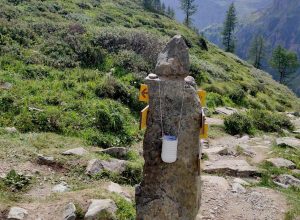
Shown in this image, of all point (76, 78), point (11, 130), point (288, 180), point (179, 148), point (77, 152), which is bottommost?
point (288, 180)

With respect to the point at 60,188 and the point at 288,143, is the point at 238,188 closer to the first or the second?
the point at 60,188

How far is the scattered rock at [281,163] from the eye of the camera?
552 inches

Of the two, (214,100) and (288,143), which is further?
(214,100)

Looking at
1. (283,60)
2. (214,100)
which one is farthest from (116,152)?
(283,60)

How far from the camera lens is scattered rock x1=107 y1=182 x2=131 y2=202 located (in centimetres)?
948

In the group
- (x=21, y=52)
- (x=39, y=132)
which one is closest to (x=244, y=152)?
(x=39, y=132)

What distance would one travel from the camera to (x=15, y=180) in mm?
9523

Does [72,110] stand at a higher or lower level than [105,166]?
higher

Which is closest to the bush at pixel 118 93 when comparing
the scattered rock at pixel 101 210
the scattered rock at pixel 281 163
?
the scattered rock at pixel 281 163

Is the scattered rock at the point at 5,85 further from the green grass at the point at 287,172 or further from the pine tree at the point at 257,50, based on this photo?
the pine tree at the point at 257,50

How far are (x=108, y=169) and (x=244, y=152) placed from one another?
6307mm

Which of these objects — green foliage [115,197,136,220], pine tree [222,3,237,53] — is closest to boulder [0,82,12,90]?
green foliage [115,197,136,220]

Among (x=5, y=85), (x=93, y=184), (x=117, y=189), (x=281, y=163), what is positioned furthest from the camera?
(x=5, y=85)

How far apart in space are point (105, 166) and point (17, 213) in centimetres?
308
